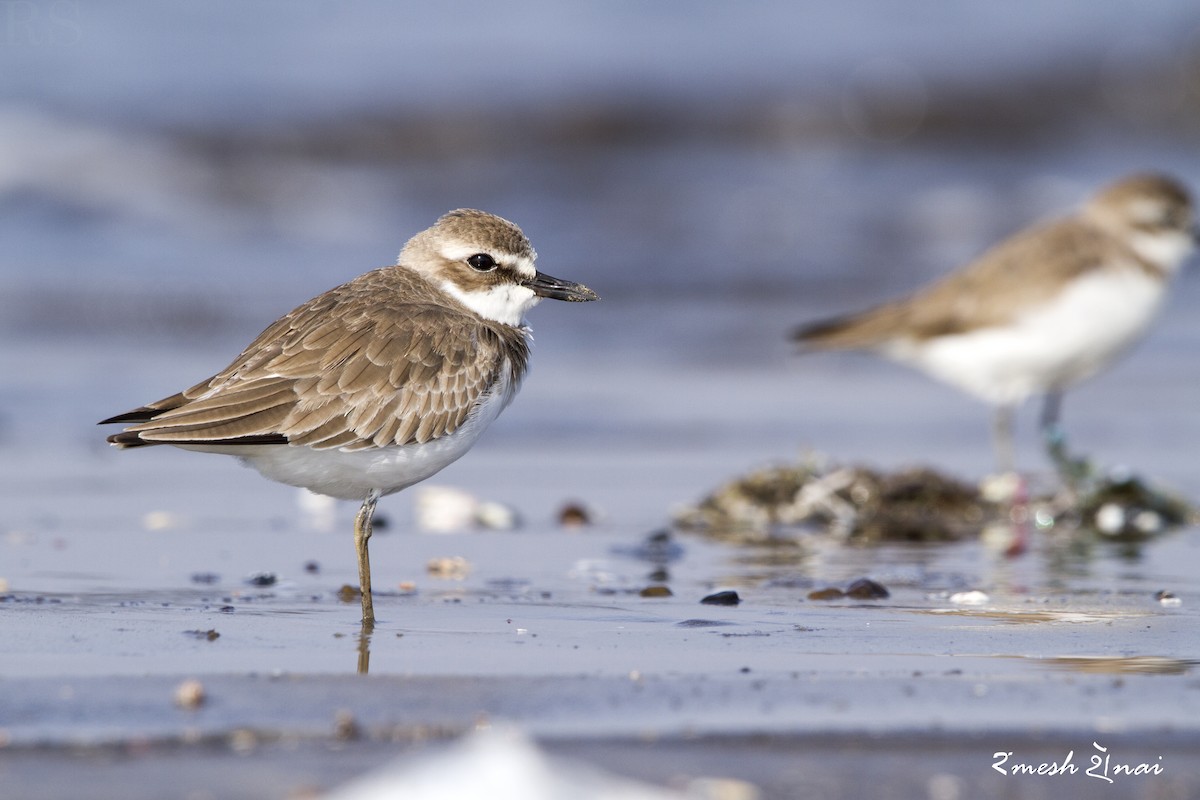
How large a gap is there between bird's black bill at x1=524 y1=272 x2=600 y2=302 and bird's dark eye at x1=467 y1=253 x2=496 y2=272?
0.53 feet

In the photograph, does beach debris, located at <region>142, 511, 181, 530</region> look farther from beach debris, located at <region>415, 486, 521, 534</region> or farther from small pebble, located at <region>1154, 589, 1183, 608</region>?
small pebble, located at <region>1154, 589, 1183, 608</region>

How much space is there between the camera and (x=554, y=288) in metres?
6.22

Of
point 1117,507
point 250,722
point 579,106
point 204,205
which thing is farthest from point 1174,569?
point 579,106

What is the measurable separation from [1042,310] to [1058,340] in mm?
193

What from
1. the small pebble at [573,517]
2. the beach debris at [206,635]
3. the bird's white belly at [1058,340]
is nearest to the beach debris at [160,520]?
the small pebble at [573,517]

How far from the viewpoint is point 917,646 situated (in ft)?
16.2

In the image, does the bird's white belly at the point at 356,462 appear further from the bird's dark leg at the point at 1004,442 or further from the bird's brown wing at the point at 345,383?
the bird's dark leg at the point at 1004,442

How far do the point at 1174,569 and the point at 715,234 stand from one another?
10487 millimetres

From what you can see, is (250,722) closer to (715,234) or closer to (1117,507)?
(1117,507)

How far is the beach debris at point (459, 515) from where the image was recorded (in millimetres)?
7398

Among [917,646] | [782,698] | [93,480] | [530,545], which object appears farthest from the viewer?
[93,480]

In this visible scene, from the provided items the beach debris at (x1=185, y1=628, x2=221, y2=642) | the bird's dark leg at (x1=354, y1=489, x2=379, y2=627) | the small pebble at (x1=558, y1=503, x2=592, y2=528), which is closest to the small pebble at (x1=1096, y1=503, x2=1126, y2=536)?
the small pebble at (x1=558, y1=503, x2=592, y2=528)

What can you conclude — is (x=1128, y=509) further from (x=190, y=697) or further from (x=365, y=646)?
(x=190, y=697)

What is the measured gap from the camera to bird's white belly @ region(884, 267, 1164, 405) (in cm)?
924
